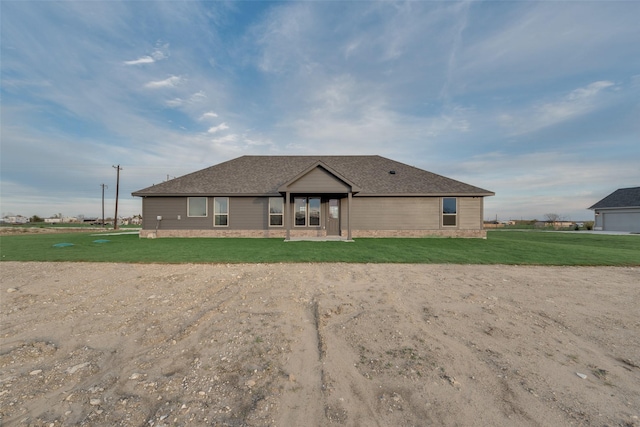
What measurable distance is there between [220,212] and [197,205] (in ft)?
5.40

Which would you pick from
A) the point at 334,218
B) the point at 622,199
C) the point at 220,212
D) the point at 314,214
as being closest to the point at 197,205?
the point at 220,212

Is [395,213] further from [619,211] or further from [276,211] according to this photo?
[619,211]

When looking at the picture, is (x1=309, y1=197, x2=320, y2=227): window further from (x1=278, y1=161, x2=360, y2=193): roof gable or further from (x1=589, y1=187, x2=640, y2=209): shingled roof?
(x1=589, y1=187, x2=640, y2=209): shingled roof

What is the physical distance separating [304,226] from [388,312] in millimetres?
13053

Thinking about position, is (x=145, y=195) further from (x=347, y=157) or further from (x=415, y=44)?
(x=415, y=44)

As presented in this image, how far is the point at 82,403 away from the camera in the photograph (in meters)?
2.68

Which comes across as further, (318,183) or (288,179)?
(288,179)

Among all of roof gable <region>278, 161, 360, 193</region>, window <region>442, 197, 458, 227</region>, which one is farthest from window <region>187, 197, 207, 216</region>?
window <region>442, 197, 458, 227</region>

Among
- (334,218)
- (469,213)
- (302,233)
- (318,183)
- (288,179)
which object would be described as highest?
(288,179)

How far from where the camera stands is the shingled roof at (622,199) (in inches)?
1088

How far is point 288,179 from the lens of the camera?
61.5 ft

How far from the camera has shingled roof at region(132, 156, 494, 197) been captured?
1750cm

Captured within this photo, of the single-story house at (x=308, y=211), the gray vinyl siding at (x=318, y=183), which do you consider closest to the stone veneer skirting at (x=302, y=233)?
the single-story house at (x=308, y=211)

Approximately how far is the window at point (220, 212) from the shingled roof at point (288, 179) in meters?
0.64
